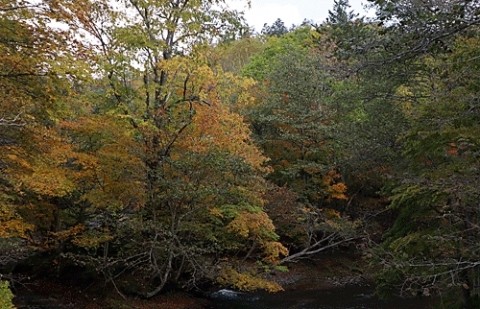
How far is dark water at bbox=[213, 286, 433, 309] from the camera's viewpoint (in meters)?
18.7

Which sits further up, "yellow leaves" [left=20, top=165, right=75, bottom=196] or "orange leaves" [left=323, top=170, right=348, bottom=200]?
"yellow leaves" [left=20, top=165, right=75, bottom=196]

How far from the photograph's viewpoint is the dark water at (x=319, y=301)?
61.2 feet

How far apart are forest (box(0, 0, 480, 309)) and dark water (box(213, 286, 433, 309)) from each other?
6.28 feet

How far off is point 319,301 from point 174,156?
9441mm

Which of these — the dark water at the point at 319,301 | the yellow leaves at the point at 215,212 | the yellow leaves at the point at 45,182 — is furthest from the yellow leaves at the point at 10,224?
the dark water at the point at 319,301

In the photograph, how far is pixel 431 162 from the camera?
12891 millimetres

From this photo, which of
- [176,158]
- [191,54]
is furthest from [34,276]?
[191,54]

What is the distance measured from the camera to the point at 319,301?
20.4m

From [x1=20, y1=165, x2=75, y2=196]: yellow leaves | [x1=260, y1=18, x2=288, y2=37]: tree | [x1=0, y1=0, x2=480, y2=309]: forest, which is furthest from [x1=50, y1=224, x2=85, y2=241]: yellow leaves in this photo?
[x1=260, y1=18, x2=288, y2=37]: tree

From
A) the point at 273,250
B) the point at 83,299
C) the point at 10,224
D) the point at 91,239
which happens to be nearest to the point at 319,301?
the point at 273,250

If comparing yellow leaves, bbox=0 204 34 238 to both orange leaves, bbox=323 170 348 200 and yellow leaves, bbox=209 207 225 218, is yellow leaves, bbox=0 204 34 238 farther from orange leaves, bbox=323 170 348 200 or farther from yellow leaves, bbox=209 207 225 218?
orange leaves, bbox=323 170 348 200

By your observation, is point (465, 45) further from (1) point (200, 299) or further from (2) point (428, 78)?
(1) point (200, 299)

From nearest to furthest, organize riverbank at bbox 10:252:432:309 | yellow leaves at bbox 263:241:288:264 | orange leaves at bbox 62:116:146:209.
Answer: orange leaves at bbox 62:116:146:209 < riverbank at bbox 10:252:432:309 < yellow leaves at bbox 263:241:288:264

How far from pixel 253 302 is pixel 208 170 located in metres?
7.36
